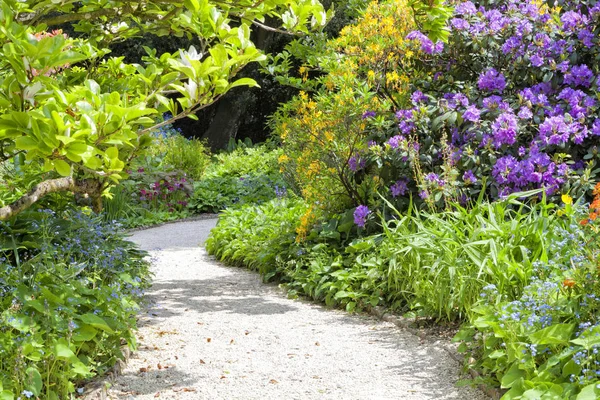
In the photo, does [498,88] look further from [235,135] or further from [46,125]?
[235,135]

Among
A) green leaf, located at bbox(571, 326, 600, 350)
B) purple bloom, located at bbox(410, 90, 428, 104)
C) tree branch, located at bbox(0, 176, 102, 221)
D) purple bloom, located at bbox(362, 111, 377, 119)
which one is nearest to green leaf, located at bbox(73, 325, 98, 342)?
tree branch, located at bbox(0, 176, 102, 221)

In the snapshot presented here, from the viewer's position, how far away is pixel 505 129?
5.25 metres

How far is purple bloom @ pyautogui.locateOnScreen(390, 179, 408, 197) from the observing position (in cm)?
575

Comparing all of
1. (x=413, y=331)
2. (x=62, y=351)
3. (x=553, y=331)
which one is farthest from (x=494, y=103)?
(x=62, y=351)

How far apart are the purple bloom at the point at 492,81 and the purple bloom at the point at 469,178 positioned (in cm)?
81

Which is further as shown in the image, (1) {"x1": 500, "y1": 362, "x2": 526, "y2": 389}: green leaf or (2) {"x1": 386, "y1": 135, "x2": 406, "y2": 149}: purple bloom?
(2) {"x1": 386, "y1": 135, "x2": 406, "y2": 149}: purple bloom

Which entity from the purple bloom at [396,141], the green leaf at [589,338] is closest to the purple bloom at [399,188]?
the purple bloom at [396,141]

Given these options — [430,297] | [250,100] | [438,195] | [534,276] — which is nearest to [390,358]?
[430,297]

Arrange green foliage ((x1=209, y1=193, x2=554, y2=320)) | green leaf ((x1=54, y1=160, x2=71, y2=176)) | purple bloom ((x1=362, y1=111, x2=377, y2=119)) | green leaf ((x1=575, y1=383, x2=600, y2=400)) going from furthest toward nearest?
purple bloom ((x1=362, y1=111, x2=377, y2=119)), green foliage ((x1=209, y1=193, x2=554, y2=320)), green leaf ((x1=575, y1=383, x2=600, y2=400)), green leaf ((x1=54, y1=160, x2=71, y2=176))

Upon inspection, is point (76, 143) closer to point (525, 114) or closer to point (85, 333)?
point (85, 333)

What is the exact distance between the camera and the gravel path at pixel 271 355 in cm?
370

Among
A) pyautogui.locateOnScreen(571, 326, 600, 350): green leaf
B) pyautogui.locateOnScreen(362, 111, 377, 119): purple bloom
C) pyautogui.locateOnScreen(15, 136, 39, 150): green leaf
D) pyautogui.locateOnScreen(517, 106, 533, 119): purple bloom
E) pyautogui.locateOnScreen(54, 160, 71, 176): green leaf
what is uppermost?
pyautogui.locateOnScreen(362, 111, 377, 119): purple bloom

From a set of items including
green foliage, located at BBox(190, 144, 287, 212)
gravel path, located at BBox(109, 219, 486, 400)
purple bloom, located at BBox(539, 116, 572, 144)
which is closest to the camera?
gravel path, located at BBox(109, 219, 486, 400)

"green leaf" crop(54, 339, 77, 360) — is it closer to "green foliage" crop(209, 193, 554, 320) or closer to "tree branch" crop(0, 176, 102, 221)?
"tree branch" crop(0, 176, 102, 221)
